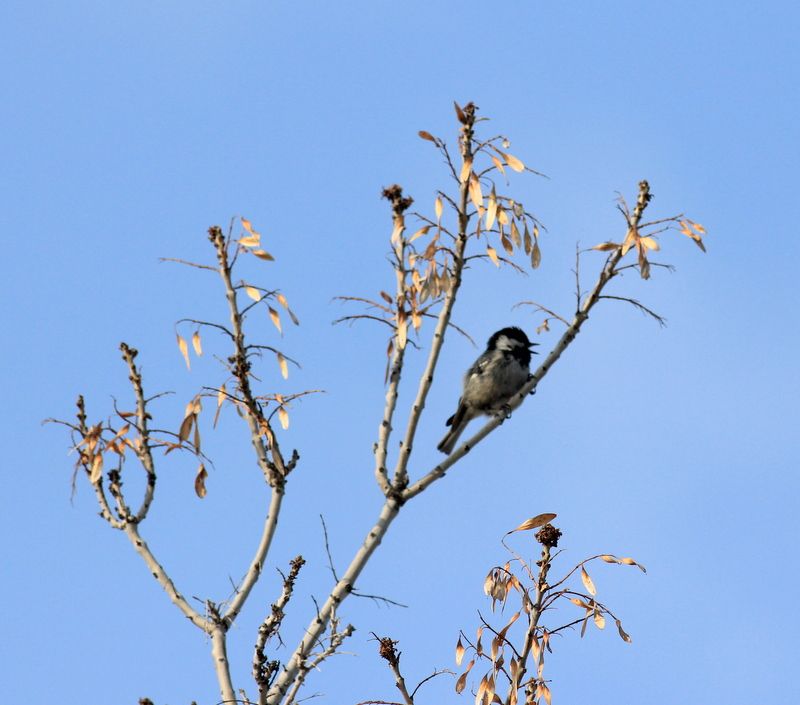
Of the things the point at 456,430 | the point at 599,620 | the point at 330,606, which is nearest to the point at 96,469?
the point at 330,606

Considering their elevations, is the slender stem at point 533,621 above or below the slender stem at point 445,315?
below

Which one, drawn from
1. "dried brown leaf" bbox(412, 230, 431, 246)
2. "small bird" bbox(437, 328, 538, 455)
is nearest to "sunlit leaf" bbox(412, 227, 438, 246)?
"dried brown leaf" bbox(412, 230, 431, 246)

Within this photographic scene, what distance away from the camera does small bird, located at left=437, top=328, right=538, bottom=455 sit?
9797mm

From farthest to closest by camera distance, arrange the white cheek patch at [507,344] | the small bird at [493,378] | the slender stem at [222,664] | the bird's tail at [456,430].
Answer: the bird's tail at [456,430], the white cheek patch at [507,344], the small bird at [493,378], the slender stem at [222,664]

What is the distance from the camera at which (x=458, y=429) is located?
33.8 ft

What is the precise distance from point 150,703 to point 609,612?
8.18 feet

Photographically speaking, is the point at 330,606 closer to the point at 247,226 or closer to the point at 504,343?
the point at 247,226

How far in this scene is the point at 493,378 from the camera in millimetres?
9789

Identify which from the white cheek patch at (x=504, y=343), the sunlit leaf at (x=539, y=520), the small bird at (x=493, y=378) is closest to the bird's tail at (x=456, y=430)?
the small bird at (x=493, y=378)

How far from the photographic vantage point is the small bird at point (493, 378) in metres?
9.80

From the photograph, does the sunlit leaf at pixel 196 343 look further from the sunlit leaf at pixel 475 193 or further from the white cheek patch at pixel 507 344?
the white cheek patch at pixel 507 344

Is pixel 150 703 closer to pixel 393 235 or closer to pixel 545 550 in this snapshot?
pixel 545 550

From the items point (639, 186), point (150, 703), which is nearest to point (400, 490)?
point (150, 703)

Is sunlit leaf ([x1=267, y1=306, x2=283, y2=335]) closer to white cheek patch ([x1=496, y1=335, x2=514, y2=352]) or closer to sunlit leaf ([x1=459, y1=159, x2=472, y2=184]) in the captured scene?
sunlit leaf ([x1=459, y1=159, x2=472, y2=184])
